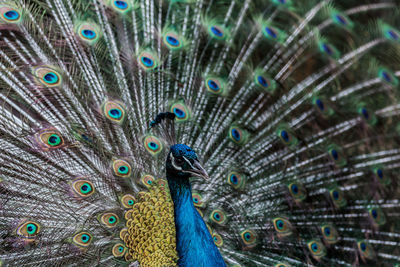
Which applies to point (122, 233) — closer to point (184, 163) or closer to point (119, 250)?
point (119, 250)

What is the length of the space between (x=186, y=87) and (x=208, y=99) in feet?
0.37

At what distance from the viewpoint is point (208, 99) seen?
2.04 meters

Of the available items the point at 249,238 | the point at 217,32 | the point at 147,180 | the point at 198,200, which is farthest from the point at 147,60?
the point at 249,238

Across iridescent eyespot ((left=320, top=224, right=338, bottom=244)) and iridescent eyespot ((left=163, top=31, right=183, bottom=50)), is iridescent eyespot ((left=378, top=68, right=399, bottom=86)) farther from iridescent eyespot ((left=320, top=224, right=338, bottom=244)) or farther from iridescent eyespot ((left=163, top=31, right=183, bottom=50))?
iridescent eyespot ((left=163, top=31, right=183, bottom=50))

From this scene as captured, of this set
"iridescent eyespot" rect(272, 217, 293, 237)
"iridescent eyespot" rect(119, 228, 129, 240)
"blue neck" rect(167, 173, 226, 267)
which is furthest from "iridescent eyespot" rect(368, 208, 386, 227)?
"iridescent eyespot" rect(119, 228, 129, 240)

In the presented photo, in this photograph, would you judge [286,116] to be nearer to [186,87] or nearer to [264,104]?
[264,104]

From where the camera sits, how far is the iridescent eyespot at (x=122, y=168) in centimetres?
172

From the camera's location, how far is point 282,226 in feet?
6.25

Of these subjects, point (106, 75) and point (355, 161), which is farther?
point (355, 161)

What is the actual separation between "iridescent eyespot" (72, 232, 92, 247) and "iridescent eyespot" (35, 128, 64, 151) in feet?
1.08

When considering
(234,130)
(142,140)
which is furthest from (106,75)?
(234,130)

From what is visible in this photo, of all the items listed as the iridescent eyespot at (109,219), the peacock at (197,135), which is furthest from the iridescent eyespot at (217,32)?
the iridescent eyespot at (109,219)

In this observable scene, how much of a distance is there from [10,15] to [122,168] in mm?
755

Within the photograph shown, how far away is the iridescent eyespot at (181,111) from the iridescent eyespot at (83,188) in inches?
19.0
